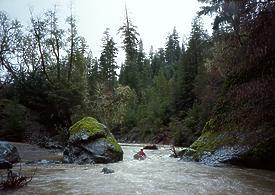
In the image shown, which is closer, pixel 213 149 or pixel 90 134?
pixel 213 149

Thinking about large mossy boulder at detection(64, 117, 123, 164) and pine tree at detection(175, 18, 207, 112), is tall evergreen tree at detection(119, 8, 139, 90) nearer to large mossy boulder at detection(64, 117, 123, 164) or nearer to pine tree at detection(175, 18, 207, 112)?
pine tree at detection(175, 18, 207, 112)

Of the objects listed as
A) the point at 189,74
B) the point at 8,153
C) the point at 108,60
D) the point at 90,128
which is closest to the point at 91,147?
the point at 90,128

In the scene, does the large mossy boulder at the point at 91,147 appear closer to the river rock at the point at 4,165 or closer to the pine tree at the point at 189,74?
the river rock at the point at 4,165

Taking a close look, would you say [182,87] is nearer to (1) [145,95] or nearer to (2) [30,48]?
(1) [145,95]

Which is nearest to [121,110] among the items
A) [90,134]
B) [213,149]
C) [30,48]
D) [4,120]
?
[30,48]

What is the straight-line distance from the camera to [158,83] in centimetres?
6097

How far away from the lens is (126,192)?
7.97m

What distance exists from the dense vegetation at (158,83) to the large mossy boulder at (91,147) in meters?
4.75

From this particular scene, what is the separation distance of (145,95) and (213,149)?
161 ft

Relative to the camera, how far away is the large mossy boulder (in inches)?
647

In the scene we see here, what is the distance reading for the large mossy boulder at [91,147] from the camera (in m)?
16.4

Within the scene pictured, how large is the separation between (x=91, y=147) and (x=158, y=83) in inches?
1763

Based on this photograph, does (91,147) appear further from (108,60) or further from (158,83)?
(108,60)

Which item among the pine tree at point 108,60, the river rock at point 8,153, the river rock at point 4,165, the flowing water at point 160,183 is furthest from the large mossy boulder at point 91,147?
the pine tree at point 108,60
